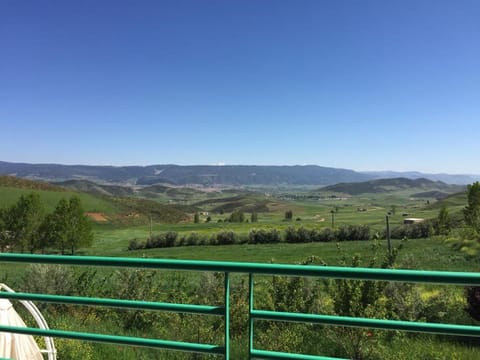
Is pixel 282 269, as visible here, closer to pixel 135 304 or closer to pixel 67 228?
pixel 135 304

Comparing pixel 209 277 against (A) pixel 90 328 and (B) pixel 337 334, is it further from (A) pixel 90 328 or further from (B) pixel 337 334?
(B) pixel 337 334

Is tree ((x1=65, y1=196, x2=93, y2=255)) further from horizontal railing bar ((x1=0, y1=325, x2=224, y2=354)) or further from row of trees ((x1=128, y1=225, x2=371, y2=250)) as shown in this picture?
horizontal railing bar ((x1=0, y1=325, x2=224, y2=354))

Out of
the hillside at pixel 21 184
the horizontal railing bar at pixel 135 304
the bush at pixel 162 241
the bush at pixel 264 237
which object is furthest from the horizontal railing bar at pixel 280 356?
the hillside at pixel 21 184

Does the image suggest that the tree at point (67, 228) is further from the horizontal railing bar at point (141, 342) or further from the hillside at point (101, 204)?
the horizontal railing bar at point (141, 342)

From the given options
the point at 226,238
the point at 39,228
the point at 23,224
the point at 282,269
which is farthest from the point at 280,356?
the point at 23,224

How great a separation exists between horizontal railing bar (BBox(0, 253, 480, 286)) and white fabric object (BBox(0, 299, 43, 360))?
4.46 ft

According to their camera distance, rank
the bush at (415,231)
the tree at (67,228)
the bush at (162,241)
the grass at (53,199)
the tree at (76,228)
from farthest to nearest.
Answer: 1. the grass at (53,199)
2. the tree at (76,228)
3. the tree at (67,228)
4. the bush at (162,241)
5. the bush at (415,231)

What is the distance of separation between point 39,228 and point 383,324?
179 ft

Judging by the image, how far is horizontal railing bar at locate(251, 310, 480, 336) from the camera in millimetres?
1786

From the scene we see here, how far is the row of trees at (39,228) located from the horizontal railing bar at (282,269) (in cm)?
5144

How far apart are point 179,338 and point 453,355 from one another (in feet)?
11.1

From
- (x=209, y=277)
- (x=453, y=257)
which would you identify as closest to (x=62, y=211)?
(x=453, y=257)

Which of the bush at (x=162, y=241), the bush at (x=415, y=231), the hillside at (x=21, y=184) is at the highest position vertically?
the hillside at (x=21, y=184)

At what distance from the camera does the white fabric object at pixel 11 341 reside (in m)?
3.55
